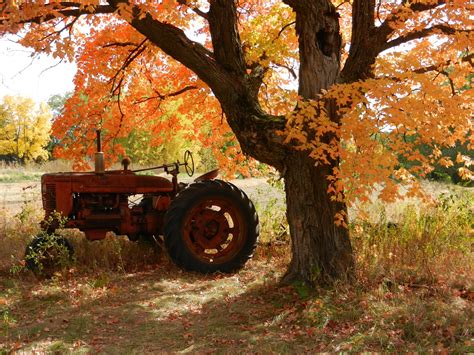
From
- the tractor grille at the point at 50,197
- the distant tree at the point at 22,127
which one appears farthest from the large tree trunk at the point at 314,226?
the distant tree at the point at 22,127

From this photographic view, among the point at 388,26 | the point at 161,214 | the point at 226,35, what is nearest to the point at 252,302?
the point at 161,214

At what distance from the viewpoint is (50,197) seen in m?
6.75

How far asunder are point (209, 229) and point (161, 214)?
2.44 ft

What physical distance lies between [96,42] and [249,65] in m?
2.43

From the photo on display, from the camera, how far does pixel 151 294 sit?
19.4 ft

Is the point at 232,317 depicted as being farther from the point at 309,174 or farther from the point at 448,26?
the point at 448,26

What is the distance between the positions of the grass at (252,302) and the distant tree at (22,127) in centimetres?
3197

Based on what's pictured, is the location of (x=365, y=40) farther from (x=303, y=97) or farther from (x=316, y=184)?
(x=316, y=184)

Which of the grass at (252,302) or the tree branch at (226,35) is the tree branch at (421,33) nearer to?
the tree branch at (226,35)

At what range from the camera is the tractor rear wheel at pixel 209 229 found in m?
6.60

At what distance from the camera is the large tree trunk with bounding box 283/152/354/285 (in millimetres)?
5820

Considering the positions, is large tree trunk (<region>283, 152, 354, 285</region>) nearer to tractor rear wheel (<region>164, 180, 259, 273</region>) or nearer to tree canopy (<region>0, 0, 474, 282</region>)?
tree canopy (<region>0, 0, 474, 282</region>)

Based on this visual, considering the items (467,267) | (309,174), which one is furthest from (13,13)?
(467,267)

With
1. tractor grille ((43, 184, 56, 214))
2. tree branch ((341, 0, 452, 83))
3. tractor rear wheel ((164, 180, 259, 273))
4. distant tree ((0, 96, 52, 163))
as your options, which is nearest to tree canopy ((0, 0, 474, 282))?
tree branch ((341, 0, 452, 83))
